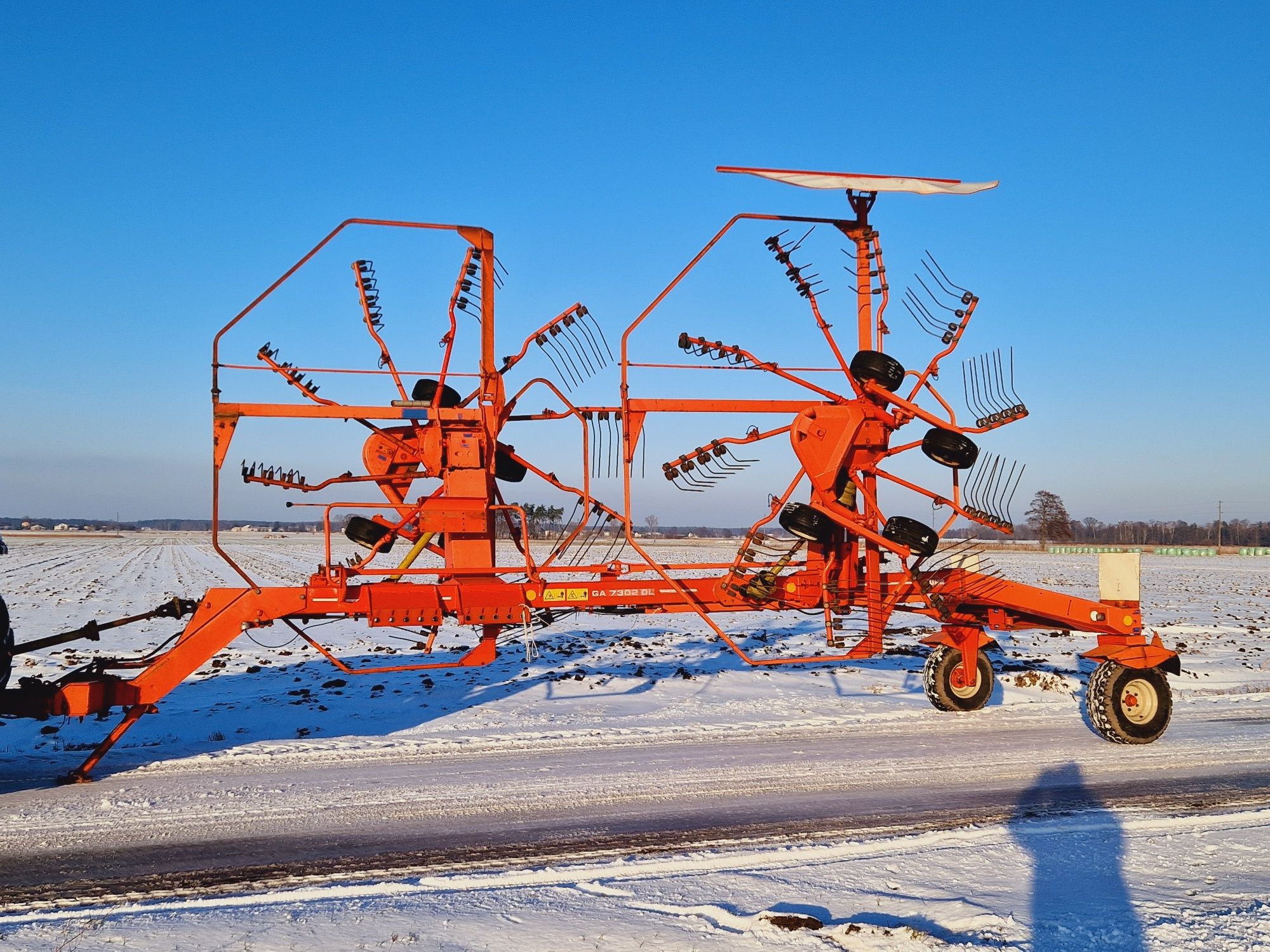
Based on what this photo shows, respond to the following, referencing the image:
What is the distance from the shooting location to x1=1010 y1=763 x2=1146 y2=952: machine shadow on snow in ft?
15.4

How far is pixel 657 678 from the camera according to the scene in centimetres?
1309

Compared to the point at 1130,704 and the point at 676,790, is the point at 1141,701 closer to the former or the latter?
the point at 1130,704

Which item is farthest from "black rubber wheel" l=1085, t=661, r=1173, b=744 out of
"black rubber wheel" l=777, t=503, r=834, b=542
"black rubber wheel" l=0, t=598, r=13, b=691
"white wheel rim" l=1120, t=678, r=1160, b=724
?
"black rubber wheel" l=0, t=598, r=13, b=691

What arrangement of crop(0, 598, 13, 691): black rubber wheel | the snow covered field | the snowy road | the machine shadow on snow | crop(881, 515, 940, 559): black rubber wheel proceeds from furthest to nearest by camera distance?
1. crop(881, 515, 940, 559): black rubber wheel
2. crop(0, 598, 13, 691): black rubber wheel
3. the snowy road
4. the snow covered field
5. the machine shadow on snow

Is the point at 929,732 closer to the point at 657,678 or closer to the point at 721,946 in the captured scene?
the point at 657,678

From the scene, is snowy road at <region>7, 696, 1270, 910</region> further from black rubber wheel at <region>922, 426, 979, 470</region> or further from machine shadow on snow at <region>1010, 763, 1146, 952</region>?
black rubber wheel at <region>922, 426, 979, 470</region>

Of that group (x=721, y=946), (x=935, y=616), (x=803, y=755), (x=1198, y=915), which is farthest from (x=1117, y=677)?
(x=721, y=946)

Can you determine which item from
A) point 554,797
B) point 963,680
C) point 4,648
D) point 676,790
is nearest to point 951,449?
point 963,680

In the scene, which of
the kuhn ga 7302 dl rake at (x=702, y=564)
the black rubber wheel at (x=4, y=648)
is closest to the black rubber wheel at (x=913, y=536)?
the kuhn ga 7302 dl rake at (x=702, y=564)

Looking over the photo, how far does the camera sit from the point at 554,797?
24.4 feet

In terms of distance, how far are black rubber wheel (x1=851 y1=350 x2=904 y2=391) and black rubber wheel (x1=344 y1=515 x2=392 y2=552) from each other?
4.98 m

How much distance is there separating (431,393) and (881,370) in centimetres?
479

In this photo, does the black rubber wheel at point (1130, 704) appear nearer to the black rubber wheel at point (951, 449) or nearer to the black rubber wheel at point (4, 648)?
the black rubber wheel at point (951, 449)

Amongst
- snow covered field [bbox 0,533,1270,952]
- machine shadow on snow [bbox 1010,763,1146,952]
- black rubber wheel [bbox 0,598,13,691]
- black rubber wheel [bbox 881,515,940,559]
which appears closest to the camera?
machine shadow on snow [bbox 1010,763,1146,952]
